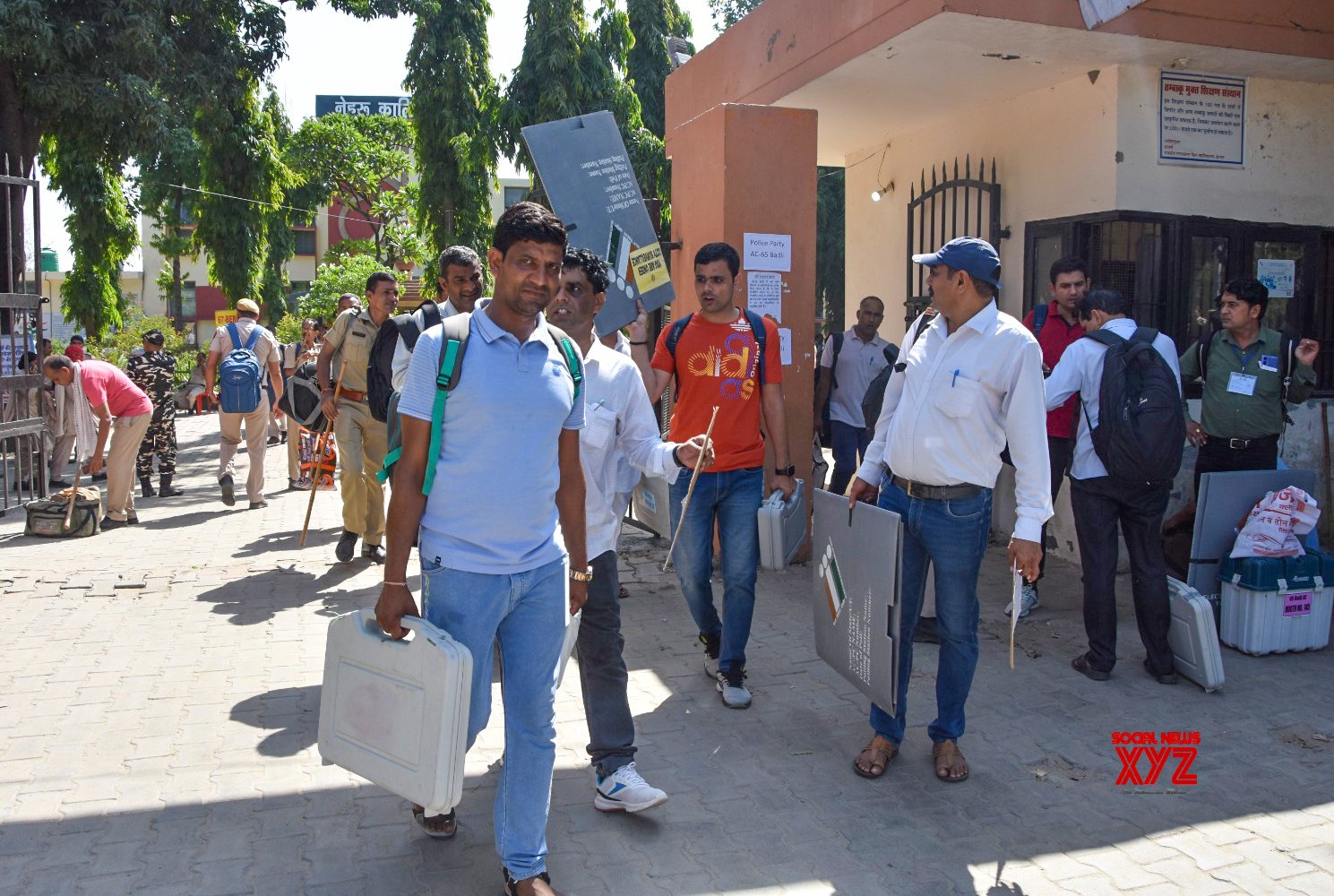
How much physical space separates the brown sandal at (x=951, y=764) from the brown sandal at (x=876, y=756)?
17 cm

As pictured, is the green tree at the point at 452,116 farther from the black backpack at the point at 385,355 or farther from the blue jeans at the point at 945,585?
the blue jeans at the point at 945,585

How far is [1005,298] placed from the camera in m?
8.09

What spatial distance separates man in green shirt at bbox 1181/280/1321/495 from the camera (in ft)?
18.6

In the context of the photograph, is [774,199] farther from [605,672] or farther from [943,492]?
[605,672]

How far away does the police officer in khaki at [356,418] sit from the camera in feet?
23.8

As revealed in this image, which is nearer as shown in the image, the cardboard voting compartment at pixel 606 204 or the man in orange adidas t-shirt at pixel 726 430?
the man in orange adidas t-shirt at pixel 726 430

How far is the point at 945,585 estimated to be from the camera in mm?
3895

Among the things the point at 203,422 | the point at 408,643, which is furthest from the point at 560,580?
the point at 203,422

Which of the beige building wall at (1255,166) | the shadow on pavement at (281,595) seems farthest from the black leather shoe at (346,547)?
the beige building wall at (1255,166)

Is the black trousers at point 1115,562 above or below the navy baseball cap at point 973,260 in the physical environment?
below

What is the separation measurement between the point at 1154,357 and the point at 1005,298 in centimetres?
322

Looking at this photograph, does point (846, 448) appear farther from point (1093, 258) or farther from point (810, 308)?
point (1093, 258)

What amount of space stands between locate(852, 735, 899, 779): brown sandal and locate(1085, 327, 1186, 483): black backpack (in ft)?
5.90

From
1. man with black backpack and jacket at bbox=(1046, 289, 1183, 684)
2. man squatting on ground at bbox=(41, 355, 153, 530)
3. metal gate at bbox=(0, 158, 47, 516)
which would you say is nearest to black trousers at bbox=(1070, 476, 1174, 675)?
man with black backpack and jacket at bbox=(1046, 289, 1183, 684)
